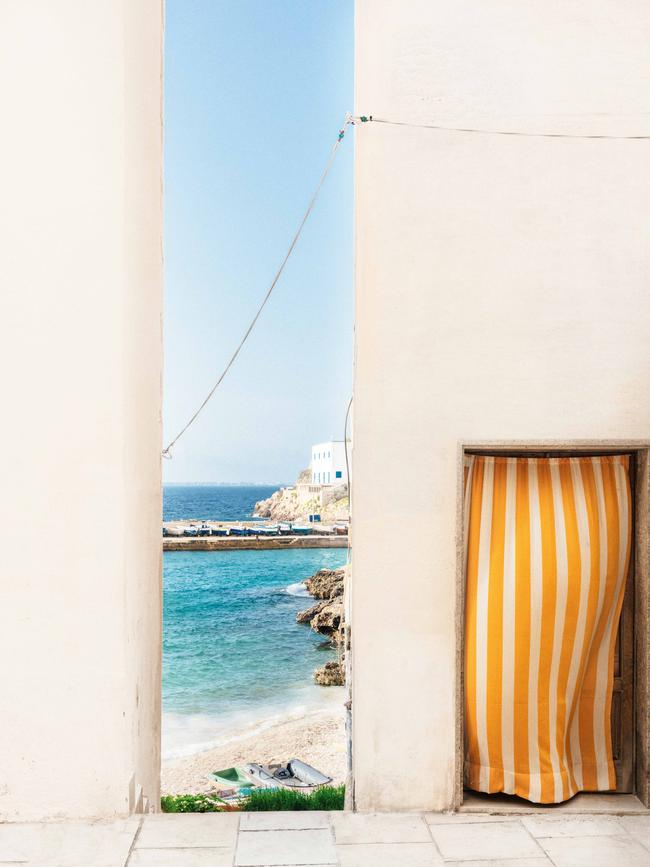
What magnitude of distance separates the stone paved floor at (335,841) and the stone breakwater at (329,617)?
45.6ft

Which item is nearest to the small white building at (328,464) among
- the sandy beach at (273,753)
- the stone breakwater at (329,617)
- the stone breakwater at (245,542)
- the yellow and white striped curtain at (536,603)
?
the stone breakwater at (245,542)

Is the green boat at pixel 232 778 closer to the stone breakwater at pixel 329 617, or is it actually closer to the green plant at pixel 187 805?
the green plant at pixel 187 805

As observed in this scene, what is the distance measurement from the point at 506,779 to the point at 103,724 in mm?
2242

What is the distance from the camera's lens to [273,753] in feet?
54.3

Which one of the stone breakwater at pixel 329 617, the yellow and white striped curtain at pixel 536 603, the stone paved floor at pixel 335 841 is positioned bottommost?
the stone breakwater at pixel 329 617

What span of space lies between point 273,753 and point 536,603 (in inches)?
560

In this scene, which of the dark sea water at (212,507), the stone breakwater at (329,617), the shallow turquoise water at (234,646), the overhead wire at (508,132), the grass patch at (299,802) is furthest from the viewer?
the dark sea water at (212,507)

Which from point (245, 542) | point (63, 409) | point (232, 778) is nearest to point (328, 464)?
point (245, 542)

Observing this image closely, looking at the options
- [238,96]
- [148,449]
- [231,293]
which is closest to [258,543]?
[231,293]

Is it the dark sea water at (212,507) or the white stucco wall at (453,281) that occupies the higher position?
the white stucco wall at (453,281)

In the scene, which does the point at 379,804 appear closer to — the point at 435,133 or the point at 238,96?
the point at 435,133

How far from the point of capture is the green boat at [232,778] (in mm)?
13477

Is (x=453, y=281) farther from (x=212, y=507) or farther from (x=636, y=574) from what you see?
(x=212, y=507)

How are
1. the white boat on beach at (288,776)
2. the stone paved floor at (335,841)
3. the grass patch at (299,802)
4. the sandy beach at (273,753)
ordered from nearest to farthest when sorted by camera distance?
the stone paved floor at (335,841)
the grass patch at (299,802)
the white boat on beach at (288,776)
the sandy beach at (273,753)
